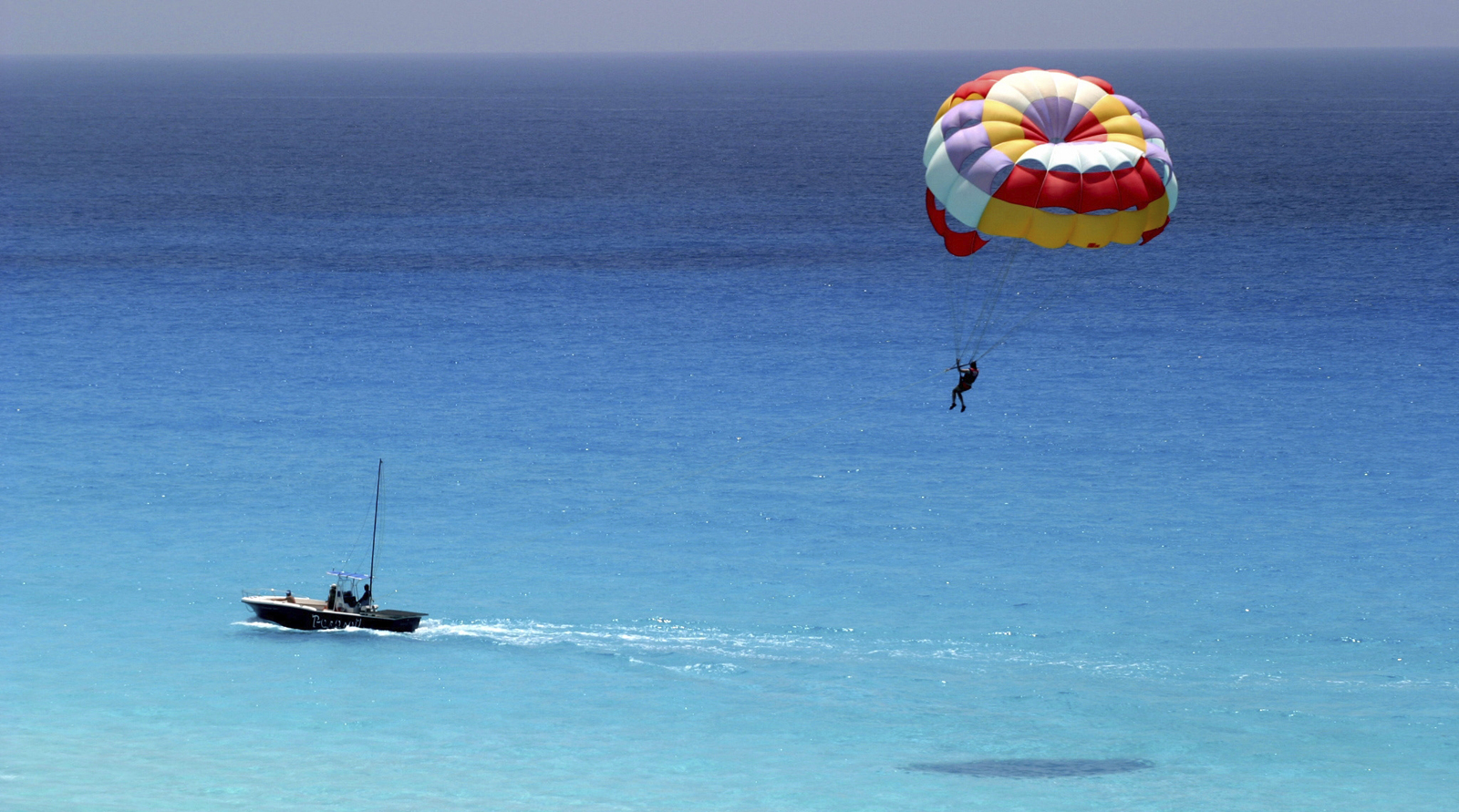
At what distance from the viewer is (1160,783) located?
34031mm

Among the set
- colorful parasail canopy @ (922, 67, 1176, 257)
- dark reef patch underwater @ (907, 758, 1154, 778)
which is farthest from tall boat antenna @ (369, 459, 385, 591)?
colorful parasail canopy @ (922, 67, 1176, 257)

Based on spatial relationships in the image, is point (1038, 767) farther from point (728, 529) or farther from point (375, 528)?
point (375, 528)

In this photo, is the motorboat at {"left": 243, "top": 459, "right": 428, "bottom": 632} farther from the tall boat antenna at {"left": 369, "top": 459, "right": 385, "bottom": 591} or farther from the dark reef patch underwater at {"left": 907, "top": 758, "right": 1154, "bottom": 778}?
the dark reef patch underwater at {"left": 907, "top": 758, "right": 1154, "bottom": 778}

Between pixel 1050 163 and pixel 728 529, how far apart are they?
67.1ft

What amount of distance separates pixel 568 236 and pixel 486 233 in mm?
5725

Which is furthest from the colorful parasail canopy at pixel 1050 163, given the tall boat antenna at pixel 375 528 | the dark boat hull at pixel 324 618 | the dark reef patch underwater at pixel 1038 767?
the tall boat antenna at pixel 375 528

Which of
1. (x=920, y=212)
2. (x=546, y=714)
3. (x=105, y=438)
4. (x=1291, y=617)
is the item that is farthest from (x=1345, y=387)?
(x=920, y=212)

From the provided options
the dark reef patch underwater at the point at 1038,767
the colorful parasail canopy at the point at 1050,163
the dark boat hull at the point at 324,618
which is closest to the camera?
the colorful parasail canopy at the point at 1050,163

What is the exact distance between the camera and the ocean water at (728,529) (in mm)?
35188

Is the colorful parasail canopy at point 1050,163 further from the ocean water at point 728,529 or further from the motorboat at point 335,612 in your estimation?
the motorboat at point 335,612

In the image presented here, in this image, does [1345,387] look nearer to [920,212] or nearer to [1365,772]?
[1365,772]

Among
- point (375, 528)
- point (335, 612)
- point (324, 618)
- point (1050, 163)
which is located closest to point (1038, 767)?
point (1050, 163)

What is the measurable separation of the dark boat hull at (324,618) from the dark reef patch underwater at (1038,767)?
13741 millimetres

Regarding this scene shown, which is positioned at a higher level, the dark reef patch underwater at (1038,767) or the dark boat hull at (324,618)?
the dark boat hull at (324,618)
